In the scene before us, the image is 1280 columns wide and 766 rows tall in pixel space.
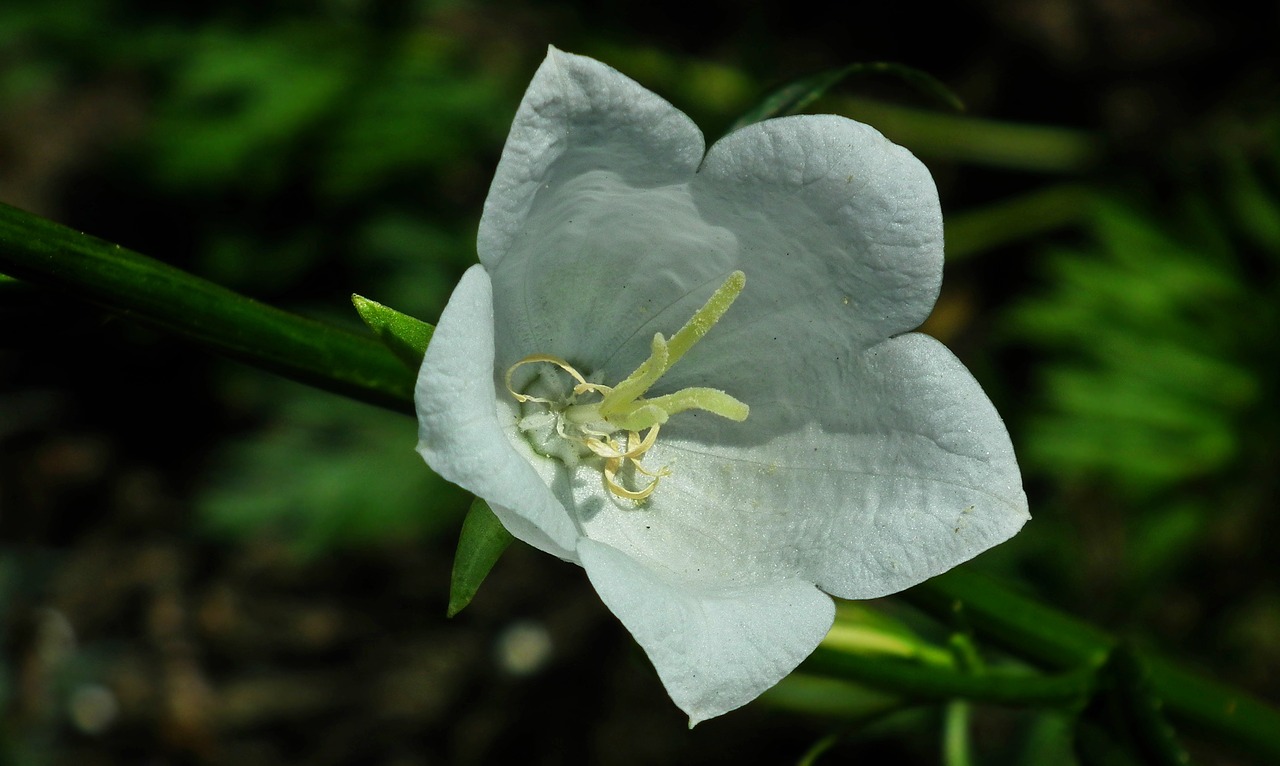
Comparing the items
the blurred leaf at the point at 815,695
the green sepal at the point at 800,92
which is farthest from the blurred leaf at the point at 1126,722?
the green sepal at the point at 800,92

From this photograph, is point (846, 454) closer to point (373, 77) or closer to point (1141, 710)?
point (1141, 710)

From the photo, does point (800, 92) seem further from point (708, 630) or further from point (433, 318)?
point (433, 318)

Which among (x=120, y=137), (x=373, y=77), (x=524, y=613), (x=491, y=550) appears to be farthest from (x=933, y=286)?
(x=120, y=137)

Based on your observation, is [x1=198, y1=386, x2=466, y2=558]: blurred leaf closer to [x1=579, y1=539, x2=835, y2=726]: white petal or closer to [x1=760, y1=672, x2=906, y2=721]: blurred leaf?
[x1=760, y1=672, x2=906, y2=721]: blurred leaf

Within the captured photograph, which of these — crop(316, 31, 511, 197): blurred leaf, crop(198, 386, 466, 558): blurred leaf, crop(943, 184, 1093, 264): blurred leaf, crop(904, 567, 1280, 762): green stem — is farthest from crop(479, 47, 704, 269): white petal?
crop(943, 184, 1093, 264): blurred leaf

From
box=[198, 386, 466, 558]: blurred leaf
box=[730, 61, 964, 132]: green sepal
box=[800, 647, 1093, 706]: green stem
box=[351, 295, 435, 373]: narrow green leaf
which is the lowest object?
box=[198, 386, 466, 558]: blurred leaf

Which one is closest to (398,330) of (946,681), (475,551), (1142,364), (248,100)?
(475,551)

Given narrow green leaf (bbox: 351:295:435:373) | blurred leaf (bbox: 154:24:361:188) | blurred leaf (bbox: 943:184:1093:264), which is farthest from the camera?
blurred leaf (bbox: 943:184:1093:264)
